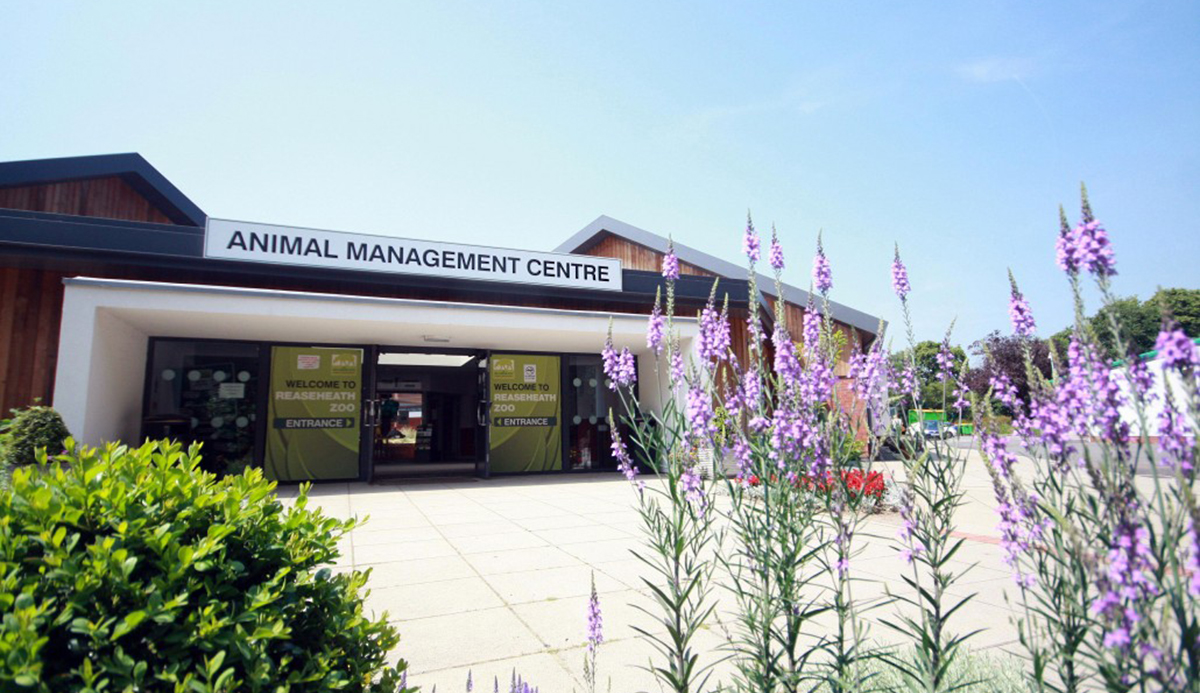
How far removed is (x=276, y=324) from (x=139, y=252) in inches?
86.6

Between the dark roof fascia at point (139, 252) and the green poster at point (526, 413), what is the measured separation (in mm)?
2318

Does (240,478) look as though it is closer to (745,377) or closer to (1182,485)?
(745,377)

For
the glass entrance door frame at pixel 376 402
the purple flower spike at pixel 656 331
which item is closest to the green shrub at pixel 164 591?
the purple flower spike at pixel 656 331

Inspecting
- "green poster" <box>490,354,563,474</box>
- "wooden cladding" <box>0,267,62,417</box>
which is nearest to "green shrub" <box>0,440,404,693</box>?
"wooden cladding" <box>0,267,62,417</box>

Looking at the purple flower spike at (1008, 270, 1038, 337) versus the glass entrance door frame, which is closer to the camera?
the purple flower spike at (1008, 270, 1038, 337)

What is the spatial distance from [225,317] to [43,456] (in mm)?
8661

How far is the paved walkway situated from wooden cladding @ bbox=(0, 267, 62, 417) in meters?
4.78

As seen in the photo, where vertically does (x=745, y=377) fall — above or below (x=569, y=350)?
below

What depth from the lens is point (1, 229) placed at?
8.26 meters

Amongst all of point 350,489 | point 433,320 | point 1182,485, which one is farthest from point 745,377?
point 350,489

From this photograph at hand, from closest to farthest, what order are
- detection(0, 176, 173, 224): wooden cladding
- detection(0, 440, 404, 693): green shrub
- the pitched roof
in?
detection(0, 440, 404, 693): green shrub
detection(0, 176, 173, 224): wooden cladding
the pitched roof

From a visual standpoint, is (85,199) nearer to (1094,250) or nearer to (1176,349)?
(1094,250)

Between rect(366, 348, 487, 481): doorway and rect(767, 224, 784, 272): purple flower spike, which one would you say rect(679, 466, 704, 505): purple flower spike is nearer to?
rect(767, 224, 784, 272): purple flower spike

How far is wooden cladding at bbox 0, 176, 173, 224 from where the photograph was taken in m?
11.4
